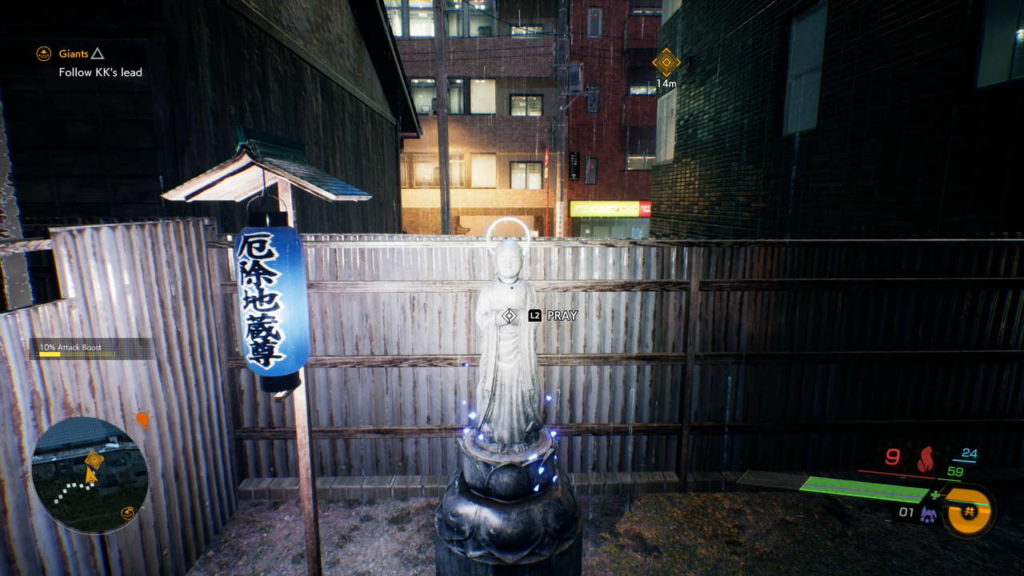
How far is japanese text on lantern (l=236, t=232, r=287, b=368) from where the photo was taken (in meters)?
3.50

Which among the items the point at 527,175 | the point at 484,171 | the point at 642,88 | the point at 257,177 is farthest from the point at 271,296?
the point at 642,88

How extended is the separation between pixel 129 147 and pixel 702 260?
7.08 metres

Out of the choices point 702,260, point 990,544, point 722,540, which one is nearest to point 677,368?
point 702,260

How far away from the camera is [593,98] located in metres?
28.0

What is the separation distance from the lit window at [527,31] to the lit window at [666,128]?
14406 millimetres

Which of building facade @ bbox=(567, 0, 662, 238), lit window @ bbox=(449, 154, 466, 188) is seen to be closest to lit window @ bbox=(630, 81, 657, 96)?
building facade @ bbox=(567, 0, 662, 238)

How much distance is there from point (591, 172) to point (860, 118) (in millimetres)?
22226

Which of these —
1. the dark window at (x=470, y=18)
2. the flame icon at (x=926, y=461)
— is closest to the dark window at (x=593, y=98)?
the dark window at (x=470, y=18)

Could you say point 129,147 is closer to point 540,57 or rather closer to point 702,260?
point 702,260

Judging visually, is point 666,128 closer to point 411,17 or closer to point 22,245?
point 22,245

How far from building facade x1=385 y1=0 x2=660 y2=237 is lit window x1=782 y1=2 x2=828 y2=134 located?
56.7 ft

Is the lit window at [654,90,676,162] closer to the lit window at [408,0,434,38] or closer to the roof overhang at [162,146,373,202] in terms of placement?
the roof overhang at [162,146,373,202]

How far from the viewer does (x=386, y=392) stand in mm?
5910

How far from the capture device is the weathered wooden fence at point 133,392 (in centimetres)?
314
